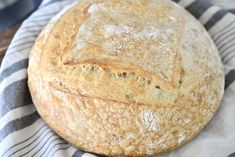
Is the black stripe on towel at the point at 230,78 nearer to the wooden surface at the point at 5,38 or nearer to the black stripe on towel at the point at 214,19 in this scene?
the black stripe on towel at the point at 214,19

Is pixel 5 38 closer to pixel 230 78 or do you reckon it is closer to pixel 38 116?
pixel 38 116

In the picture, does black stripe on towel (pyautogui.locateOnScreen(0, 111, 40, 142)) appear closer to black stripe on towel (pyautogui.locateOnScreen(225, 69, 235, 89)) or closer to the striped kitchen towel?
the striped kitchen towel

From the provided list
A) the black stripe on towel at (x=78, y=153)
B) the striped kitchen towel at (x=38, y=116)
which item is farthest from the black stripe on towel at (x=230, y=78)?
the black stripe on towel at (x=78, y=153)

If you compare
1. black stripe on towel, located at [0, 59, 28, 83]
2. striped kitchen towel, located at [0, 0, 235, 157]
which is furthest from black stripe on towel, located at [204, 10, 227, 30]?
black stripe on towel, located at [0, 59, 28, 83]

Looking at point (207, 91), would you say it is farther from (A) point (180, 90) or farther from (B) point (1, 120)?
(B) point (1, 120)

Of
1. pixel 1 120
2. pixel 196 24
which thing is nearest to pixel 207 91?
pixel 196 24

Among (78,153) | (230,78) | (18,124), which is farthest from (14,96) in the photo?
(230,78)
